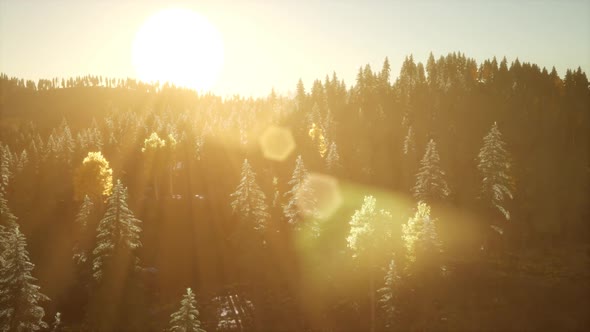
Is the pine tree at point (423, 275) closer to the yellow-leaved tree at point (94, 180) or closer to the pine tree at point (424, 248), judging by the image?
the pine tree at point (424, 248)

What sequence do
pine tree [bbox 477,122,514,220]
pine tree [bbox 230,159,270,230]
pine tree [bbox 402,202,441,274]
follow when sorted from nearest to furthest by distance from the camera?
1. pine tree [bbox 402,202,441,274]
2. pine tree [bbox 230,159,270,230]
3. pine tree [bbox 477,122,514,220]

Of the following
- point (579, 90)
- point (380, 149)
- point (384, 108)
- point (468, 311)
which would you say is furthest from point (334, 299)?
point (579, 90)

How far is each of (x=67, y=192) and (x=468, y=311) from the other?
65644mm

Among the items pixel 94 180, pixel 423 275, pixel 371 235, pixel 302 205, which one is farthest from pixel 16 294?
pixel 94 180

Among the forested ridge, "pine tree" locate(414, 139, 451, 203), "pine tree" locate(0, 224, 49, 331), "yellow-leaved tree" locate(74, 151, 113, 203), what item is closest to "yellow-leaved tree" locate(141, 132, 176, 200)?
the forested ridge

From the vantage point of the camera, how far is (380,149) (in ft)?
274

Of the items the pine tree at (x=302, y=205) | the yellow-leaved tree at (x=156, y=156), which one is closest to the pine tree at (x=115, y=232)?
the pine tree at (x=302, y=205)

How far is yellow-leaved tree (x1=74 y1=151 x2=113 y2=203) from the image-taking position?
57.4m

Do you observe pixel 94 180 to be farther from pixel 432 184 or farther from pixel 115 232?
pixel 432 184

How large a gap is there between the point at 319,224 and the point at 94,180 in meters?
35.4

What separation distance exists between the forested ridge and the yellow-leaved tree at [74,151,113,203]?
0.78 feet

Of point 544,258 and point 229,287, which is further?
point 544,258

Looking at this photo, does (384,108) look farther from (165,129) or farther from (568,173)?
(165,129)

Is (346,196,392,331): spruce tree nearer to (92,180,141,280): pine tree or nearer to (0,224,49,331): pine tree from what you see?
(92,180,141,280): pine tree
